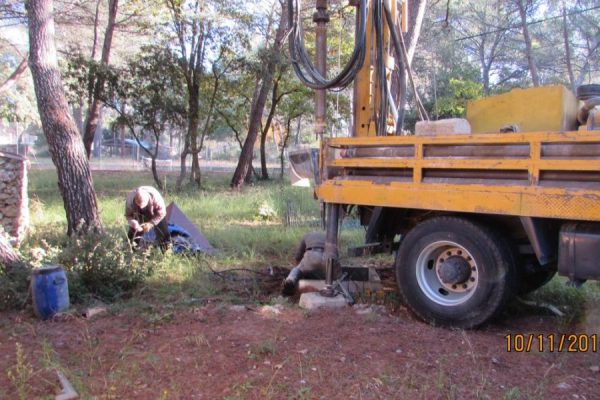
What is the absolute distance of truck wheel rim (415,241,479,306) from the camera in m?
4.70

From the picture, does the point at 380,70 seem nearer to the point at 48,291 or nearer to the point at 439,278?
the point at 439,278

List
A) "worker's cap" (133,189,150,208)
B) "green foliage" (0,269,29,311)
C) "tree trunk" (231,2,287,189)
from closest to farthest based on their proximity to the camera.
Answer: "green foliage" (0,269,29,311)
"worker's cap" (133,189,150,208)
"tree trunk" (231,2,287,189)

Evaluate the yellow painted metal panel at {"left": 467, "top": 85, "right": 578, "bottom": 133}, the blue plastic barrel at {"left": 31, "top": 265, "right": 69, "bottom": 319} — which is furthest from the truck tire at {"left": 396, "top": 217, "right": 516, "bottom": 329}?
the blue plastic barrel at {"left": 31, "top": 265, "right": 69, "bottom": 319}

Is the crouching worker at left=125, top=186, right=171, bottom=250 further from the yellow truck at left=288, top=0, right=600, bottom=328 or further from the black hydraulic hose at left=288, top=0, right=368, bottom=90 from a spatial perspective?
the yellow truck at left=288, top=0, right=600, bottom=328

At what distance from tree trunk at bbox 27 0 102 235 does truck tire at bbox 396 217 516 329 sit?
16.4 ft

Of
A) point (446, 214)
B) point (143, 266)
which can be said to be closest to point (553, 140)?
point (446, 214)

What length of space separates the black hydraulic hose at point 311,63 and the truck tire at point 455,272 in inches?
82.0

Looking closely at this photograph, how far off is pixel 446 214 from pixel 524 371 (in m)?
1.57

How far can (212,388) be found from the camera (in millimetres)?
3531

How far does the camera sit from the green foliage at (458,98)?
68.4ft

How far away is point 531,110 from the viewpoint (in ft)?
16.2

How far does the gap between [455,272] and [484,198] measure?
698 millimetres
